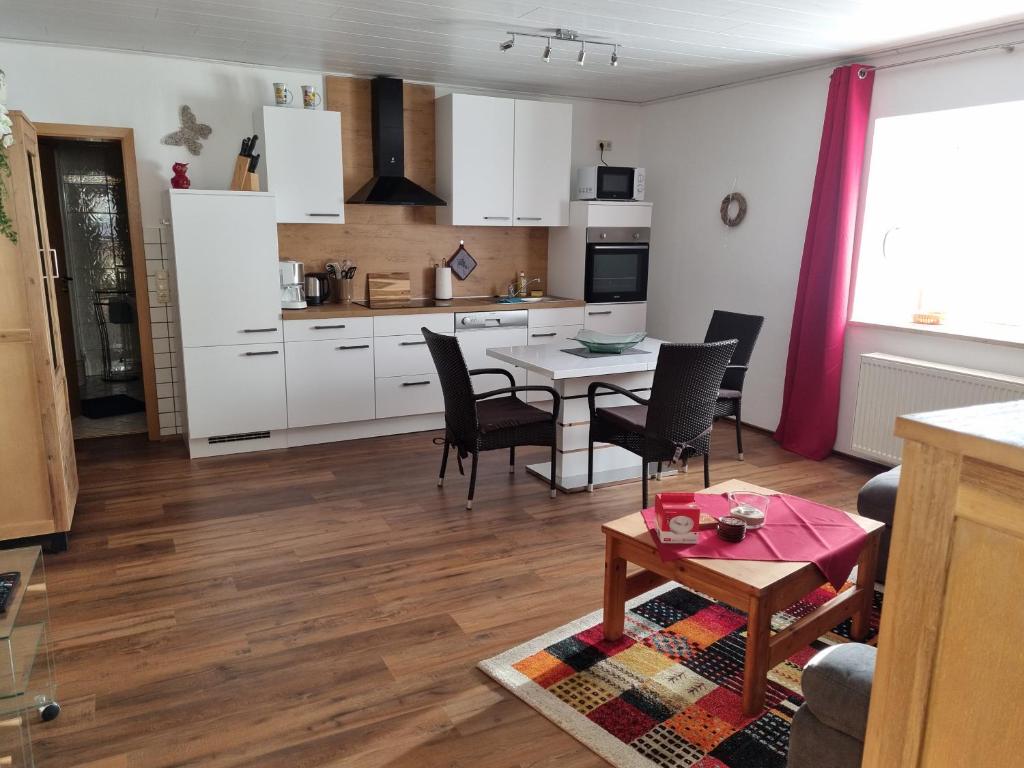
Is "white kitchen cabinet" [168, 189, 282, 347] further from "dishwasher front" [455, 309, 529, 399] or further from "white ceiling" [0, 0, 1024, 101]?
"dishwasher front" [455, 309, 529, 399]

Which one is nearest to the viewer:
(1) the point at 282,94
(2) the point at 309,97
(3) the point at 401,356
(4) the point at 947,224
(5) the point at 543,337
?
(4) the point at 947,224

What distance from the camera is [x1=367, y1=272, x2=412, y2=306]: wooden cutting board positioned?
545 centimetres

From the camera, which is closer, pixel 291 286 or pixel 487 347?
pixel 291 286

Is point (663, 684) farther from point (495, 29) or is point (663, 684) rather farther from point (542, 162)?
point (542, 162)

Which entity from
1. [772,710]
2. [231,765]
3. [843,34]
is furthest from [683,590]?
[843,34]

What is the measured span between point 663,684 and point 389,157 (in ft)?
13.5

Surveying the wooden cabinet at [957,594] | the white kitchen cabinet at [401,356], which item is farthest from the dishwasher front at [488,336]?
the wooden cabinet at [957,594]

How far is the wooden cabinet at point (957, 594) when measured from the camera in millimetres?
729

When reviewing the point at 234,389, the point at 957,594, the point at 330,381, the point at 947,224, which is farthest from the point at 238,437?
the point at 957,594

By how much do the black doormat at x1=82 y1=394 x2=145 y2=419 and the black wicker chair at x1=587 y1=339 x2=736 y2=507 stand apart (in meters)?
4.00

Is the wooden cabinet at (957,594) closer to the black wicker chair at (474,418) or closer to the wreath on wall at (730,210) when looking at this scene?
the black wicker chair at (474,418)

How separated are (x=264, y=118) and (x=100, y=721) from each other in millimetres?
3730

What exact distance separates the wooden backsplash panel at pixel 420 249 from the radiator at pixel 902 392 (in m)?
2.81

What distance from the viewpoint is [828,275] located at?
4770mm
